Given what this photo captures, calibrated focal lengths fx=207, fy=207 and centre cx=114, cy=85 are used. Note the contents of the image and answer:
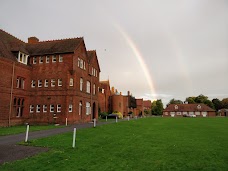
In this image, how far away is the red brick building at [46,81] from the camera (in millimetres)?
32044

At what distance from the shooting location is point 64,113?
32906 mm

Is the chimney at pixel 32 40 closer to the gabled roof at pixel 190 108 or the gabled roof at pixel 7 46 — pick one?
the gabled roof at pixel 7 46

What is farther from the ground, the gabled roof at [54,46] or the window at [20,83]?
the gabled roof at [54,46]

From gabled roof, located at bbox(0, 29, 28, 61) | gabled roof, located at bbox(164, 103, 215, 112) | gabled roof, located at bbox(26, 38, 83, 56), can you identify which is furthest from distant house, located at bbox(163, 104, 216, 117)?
gabled roof, located at bbox(0, 29, 28, 61)

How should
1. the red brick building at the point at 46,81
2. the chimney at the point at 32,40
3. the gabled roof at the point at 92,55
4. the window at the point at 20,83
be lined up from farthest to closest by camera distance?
the gabled roof at the point at 92,55, the chimney at the point at 32,40, the window at the point at 20,83, the red brick building at the point at 46,81

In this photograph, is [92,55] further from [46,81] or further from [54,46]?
[46,81]

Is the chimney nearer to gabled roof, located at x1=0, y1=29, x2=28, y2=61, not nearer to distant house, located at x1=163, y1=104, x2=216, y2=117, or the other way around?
gabled roof, located at x1=0, y1=29, x2=28, y2=61

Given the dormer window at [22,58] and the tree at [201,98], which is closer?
the dormer window at [22,58]

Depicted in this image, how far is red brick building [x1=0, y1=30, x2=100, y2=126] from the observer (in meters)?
32.0

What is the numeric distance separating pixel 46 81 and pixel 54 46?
6525mm

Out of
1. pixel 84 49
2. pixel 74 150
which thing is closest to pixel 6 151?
pixel 74 150

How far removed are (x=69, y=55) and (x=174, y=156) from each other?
90.5 feet

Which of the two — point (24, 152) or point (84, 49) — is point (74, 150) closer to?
point (24, 152)

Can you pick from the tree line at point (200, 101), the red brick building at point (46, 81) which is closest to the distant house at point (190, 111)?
the tree line at point (200, 101)
